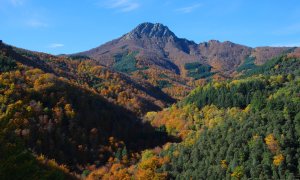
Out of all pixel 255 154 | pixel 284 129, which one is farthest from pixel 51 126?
pixel 284 129

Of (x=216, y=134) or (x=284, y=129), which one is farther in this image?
(x=216, y=134)

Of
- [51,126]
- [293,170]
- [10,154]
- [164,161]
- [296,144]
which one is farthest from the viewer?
[51,126]

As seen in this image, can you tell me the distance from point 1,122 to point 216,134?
150m

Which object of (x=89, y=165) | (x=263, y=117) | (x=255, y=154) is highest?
(x=263, y=117)

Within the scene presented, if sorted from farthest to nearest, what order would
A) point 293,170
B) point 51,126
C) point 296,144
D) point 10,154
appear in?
1. point 51,126
2. point 296,144
3. point 293,170
4. point 10,154

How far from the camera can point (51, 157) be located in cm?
18288

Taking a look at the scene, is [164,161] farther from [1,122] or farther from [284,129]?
[1,122]

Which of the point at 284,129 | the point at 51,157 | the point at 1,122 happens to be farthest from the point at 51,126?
the point at 1,122

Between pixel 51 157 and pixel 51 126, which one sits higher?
pixel 51 126

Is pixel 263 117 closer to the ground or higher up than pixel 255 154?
higher up

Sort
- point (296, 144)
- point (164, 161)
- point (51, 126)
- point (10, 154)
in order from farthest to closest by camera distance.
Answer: point (51, 126) → point (164, 161) → point (296, 144) → point (10, 154)

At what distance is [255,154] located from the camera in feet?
521

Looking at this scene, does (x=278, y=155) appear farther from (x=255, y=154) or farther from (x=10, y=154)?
(x=10, y=154)

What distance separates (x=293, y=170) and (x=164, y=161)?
57344mm
